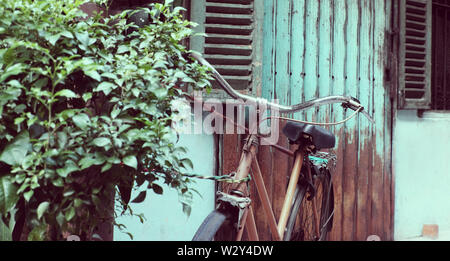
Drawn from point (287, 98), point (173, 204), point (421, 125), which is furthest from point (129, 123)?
point (421, 125)

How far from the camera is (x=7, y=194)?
151 centimetres

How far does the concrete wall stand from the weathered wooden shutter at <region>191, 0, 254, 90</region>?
1.74m

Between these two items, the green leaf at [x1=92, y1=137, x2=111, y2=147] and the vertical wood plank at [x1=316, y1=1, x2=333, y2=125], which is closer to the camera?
the green leaf at [x1=92, y1=137, x2=111, y2=147]

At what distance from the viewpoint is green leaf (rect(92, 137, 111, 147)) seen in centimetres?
153

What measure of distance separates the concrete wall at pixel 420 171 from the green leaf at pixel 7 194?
353 centimetres

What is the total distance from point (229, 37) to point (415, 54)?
2.03m

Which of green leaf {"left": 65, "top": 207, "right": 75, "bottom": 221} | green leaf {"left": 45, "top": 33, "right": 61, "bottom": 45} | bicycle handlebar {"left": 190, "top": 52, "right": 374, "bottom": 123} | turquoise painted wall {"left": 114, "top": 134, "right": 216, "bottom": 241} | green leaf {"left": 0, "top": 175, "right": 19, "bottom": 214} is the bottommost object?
turquoise painted wall {"left": 114, "top": 134, "right": 216, "bottom": 241}

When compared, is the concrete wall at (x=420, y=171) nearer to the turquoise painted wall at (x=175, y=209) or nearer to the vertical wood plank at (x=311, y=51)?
the vertical wood plank at (x=311, y=51)

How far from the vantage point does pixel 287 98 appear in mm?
3713

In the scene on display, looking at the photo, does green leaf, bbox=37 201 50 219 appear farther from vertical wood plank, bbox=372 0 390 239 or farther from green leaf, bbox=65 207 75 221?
vertical wood plank, bbox=372 0 390 239

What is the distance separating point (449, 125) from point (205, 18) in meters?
2.86

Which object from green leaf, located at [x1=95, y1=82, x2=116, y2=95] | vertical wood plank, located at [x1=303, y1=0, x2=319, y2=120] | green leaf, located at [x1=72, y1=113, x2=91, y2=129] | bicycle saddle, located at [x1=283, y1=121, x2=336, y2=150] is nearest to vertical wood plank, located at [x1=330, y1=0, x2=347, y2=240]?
vertical wood plank, located at [x1=303, y1=0, x2=319, y2=120]
